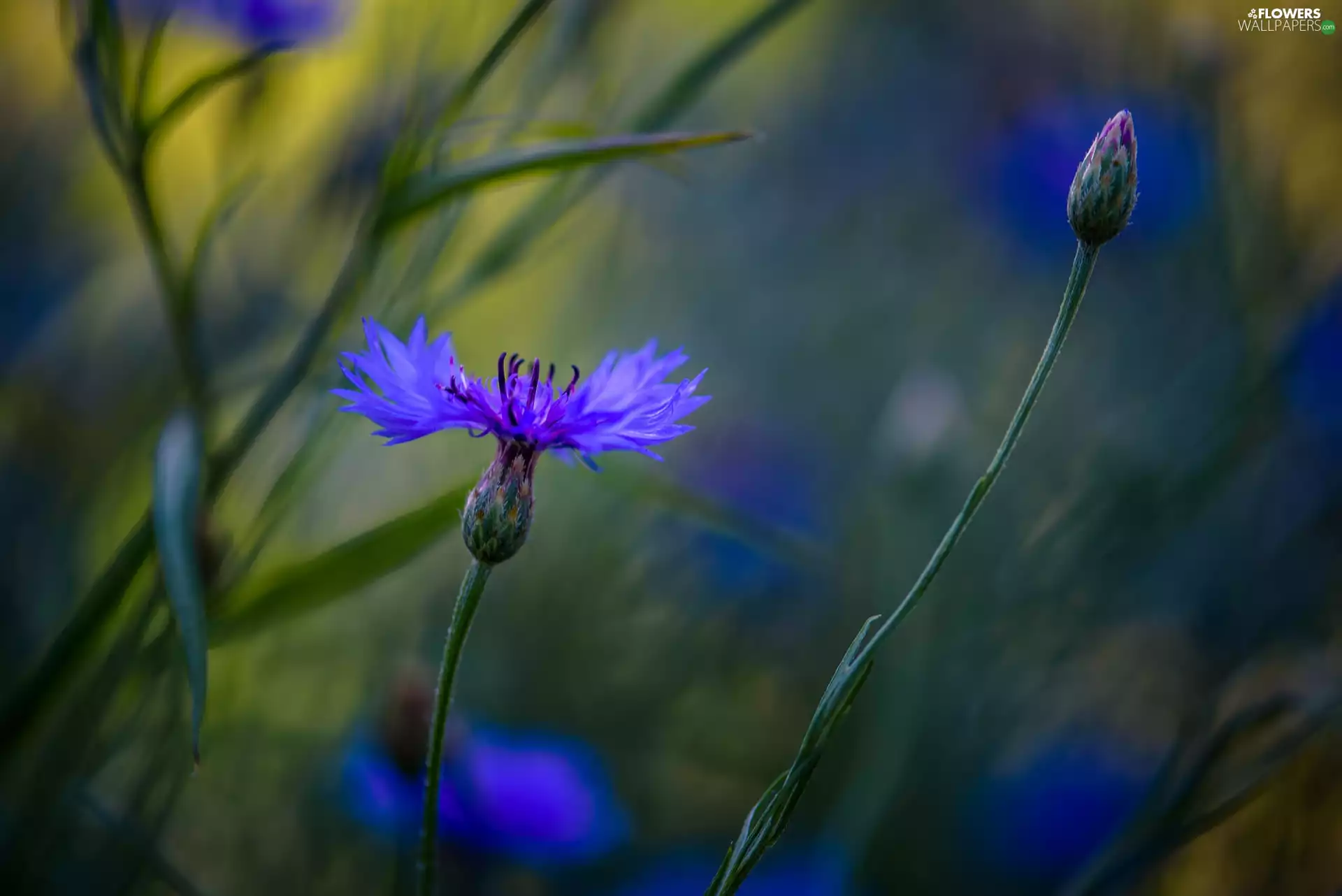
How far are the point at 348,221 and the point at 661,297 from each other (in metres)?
0.96

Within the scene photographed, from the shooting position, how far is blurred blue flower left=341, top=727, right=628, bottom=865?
0.70 meters

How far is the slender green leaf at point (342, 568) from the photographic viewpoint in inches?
17.7

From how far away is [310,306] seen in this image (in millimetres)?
833

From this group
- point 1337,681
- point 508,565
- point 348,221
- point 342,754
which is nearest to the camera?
point 1337,681

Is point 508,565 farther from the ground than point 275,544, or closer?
farther from the ground

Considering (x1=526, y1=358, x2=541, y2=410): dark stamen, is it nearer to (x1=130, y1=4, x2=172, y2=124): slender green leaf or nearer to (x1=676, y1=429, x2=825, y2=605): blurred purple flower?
(x1=130, y1=4, x2=172, y2=124): slender green leaf

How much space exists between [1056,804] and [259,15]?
3.45 feet

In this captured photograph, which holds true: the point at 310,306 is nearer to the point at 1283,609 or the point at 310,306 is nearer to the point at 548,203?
the point at 548,203

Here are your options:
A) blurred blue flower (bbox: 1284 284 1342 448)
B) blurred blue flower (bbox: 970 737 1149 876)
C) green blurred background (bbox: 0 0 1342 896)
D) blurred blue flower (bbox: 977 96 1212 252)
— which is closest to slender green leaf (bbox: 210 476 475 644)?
green blurred background (bbox: 0 0 1342 896)

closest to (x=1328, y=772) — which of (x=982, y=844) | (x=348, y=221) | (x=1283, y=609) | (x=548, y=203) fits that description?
(x=1283, y=609)

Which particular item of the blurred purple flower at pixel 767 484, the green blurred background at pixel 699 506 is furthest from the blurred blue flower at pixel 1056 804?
the blurred purple flower at pixel 767 484

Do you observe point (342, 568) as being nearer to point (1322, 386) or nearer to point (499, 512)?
point (499, 512)

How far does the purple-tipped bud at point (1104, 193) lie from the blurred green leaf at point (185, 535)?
1.11 feet

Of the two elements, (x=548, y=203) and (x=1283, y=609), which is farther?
(x=1283, y=609)
